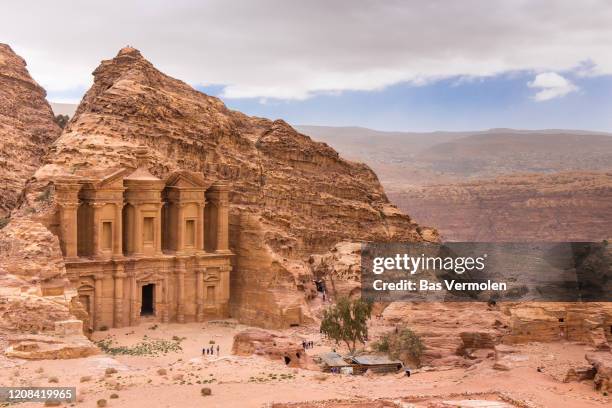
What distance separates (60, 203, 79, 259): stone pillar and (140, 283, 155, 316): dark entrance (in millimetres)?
5777

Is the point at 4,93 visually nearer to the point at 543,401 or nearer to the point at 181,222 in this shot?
the point at 181,222

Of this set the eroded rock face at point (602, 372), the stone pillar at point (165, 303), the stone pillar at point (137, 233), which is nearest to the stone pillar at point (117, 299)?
the stone pillar at point (137, 233)

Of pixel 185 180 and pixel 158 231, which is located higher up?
pixel 185 180

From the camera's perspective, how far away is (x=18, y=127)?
184ft

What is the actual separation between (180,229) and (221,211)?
110 inches

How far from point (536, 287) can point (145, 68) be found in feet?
92.4

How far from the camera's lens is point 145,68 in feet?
160

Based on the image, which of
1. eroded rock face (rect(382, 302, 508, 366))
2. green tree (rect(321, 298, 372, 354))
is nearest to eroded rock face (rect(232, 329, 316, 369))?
green tree (rect(321, 298, 372, 354))

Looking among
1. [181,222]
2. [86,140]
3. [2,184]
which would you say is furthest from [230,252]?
[2,184]

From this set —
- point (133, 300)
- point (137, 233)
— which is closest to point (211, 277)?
point (133, 300)

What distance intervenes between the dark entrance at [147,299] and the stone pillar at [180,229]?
271 cm

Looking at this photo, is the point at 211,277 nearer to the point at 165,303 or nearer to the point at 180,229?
the point at 165,303

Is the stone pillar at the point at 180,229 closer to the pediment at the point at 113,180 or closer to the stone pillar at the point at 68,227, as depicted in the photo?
the pediment at the point at 113,180

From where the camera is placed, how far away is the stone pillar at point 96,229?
39.1 meters
